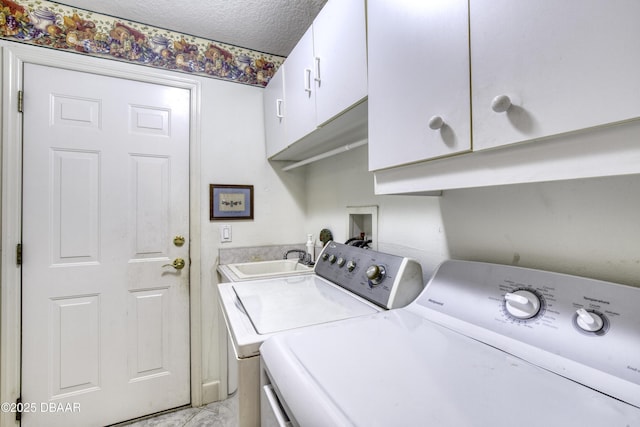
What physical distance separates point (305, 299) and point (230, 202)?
117cm

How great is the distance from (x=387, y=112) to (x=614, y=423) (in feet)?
2.63

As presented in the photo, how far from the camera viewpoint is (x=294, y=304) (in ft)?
3.44

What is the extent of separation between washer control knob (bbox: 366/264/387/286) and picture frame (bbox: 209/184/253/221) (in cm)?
127

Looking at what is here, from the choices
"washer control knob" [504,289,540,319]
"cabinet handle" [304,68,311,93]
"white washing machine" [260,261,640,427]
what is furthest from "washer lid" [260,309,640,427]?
"cabinet handle" [304,68,311,93]

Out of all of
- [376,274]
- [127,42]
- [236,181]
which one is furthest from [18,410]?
[127,42]

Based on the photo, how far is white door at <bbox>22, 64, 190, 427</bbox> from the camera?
1.61 meters

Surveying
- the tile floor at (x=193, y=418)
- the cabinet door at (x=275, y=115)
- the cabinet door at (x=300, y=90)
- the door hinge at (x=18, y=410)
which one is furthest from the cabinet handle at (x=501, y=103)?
the door hinge at (x=18, y=410)

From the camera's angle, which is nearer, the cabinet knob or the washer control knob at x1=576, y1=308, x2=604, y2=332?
the washer control knob at x1=576, y1=308, x2=604, y2=332

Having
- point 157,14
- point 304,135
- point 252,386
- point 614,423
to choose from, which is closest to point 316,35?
point 304,135

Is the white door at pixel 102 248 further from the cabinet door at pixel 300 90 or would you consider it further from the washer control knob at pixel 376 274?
the washer control knob at pixel 376 274

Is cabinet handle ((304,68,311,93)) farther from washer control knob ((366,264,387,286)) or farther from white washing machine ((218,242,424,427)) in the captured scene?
washer control knob ((366,264,387,286))

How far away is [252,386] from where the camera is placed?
0.79 metres

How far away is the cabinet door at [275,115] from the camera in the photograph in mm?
1756

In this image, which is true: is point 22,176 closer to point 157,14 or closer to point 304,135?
point 157,14
